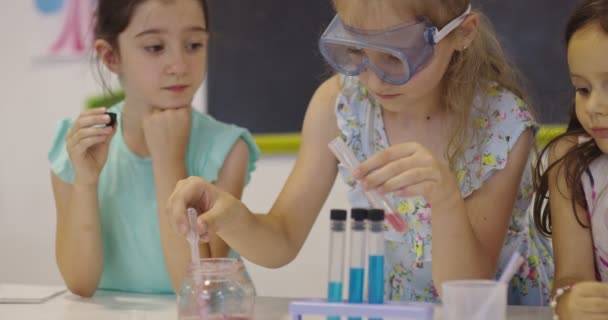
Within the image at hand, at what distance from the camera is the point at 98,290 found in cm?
159

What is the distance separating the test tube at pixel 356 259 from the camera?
934 millimetres

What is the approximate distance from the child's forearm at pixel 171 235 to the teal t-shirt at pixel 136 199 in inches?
3.6

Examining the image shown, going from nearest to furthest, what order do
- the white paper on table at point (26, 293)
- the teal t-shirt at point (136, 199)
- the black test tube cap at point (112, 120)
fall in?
the white paper on table at point (26, 293) → the black test tube cap at point (112, 120) → the teal t-shirt at point (136, 199)

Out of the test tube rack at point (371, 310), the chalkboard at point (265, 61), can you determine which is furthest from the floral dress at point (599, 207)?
the chalkboard at point (265, 61)

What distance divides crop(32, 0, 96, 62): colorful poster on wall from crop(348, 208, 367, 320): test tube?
6.23 ft

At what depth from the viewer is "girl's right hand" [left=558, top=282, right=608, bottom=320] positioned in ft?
3.39

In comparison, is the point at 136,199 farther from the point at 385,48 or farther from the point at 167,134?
the point at 385,48

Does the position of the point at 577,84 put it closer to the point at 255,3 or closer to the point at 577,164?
the point at 577,164

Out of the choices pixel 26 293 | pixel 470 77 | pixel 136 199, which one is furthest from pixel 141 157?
pixel 470 77

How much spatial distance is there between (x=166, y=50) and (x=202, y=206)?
0.45m

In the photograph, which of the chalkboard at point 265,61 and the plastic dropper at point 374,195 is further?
the chalkboard at point 265,61

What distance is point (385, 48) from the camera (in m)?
1.13

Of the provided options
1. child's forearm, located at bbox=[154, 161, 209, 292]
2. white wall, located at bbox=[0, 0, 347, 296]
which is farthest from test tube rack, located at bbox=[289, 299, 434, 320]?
white wall, located at bbox=[0, 0, 347, 296]

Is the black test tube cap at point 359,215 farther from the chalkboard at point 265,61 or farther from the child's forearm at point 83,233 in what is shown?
the chalkboard at point 265,61
